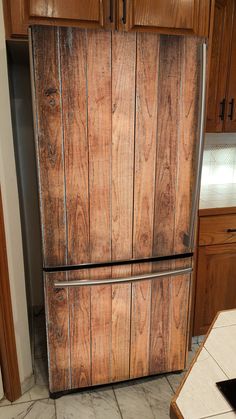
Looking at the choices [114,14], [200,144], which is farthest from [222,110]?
[114,14]

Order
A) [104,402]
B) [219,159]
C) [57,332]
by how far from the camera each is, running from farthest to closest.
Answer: [219,159] → [104,402] → [57,332]

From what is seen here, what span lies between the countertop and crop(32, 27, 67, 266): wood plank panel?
2.57 ft

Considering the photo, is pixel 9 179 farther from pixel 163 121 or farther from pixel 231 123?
pixel 231 123

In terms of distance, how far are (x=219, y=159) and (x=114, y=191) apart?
4.35 feet

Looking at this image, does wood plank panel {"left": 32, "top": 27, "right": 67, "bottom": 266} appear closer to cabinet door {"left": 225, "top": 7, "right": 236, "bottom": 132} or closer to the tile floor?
the tile floor

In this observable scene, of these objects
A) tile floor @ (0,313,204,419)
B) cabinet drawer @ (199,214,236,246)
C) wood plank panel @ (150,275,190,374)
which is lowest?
tile floor @ (0,313,204,419)

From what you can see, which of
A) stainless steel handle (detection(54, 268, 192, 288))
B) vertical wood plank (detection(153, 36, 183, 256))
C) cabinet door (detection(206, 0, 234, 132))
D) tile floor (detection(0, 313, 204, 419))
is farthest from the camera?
cabinet door (detection(206, 0, 234, 132))

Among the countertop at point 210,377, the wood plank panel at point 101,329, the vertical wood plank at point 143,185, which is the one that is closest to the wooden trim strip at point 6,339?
the wood plank panel at point 101,329

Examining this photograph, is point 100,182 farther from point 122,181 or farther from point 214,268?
point 214,268

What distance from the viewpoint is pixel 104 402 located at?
1632 millimetres

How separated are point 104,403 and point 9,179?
1241 mm

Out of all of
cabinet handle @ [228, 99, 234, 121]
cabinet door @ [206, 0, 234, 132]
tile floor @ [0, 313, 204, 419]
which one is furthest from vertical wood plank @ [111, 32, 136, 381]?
cabinet handle @ [228, 99, 234, 121]

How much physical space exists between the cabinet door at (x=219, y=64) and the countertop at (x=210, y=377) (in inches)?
54.8

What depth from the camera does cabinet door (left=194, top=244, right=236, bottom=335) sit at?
6.18ft
